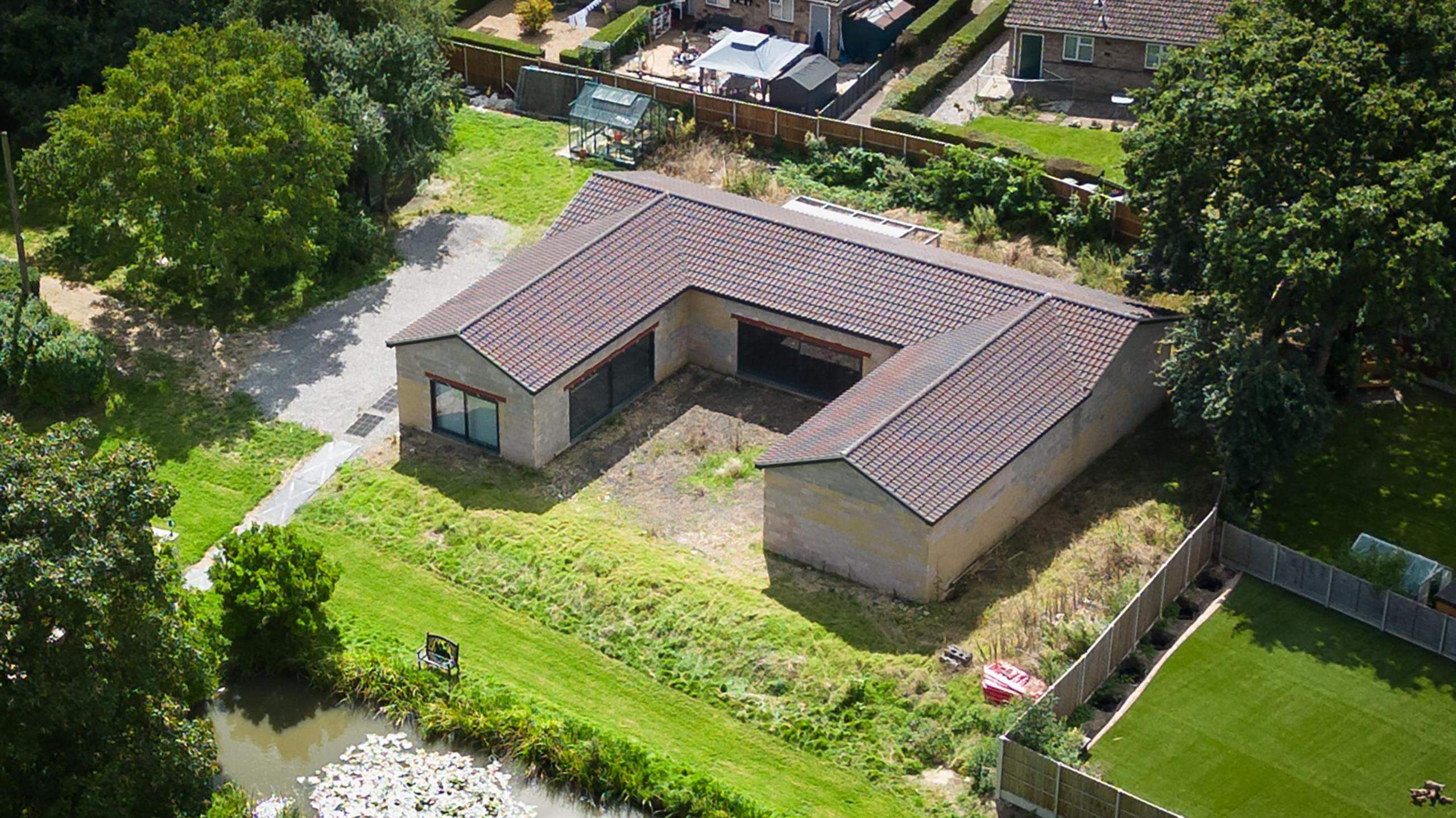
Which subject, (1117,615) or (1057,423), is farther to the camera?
(1057,423)

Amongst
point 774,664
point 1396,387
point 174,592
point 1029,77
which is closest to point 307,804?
point 174,592

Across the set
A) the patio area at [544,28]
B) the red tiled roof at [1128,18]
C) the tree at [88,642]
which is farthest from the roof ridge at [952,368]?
the patio area at [544,28]

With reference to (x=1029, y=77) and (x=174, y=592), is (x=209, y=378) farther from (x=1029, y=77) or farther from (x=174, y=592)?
(x=1029, y=77)

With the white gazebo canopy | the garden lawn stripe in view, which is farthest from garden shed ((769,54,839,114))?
the garden lawn stripe

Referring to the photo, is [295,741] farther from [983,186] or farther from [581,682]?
[983,186]

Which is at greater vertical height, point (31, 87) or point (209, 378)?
point (31, 87)

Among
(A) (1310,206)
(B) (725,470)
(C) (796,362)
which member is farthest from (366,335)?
(A) (1310,206)

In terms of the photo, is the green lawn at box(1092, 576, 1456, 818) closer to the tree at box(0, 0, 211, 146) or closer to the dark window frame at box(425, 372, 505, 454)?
the dark window frame at box(425, 372, 505, 454)
